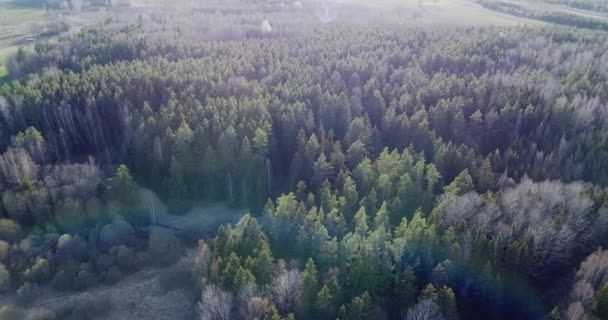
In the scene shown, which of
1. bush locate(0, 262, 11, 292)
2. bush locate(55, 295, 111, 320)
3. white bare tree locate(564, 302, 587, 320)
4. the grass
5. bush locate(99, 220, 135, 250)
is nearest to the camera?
white bare tree locate(564, 302, 587, 320)

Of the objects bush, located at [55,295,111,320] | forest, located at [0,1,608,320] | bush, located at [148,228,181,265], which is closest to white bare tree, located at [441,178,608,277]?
forest, located at [0,1,608,320]

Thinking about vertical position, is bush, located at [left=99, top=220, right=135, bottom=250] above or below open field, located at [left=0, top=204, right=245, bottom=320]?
above

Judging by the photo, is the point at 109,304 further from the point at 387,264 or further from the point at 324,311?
the point at 387,264

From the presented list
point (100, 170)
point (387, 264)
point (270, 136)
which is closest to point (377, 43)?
point (270, 136)

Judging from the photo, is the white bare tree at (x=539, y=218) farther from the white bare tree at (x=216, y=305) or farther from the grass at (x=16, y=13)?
the grass at (x=16, y=13)

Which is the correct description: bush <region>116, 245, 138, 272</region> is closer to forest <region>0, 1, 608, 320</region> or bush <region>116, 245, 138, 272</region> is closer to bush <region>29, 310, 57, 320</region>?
forest <region>0, 1, 608, 320</region>

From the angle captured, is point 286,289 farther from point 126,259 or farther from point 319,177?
point 126,259
